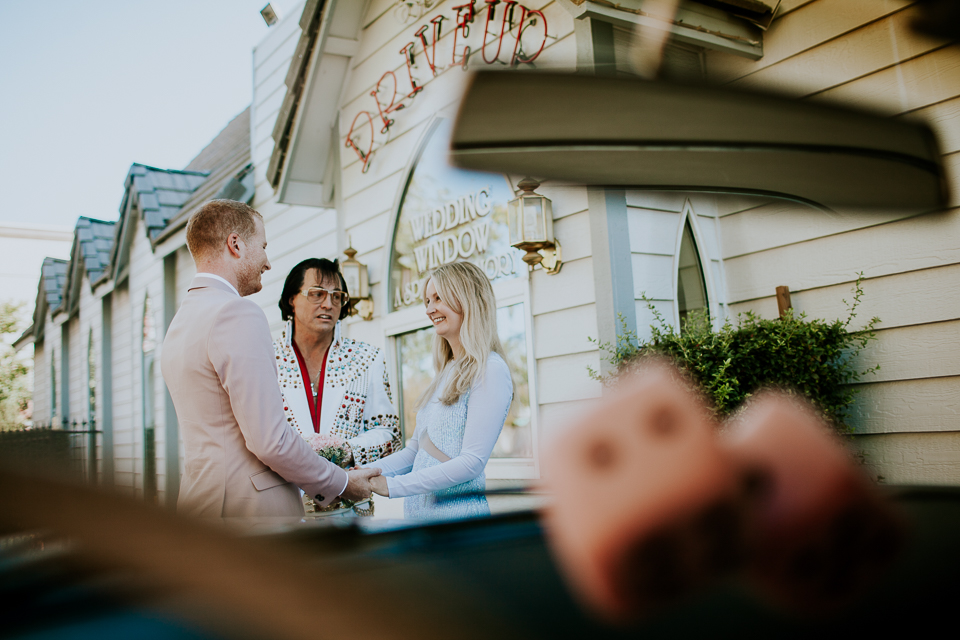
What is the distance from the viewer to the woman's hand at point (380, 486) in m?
2.17

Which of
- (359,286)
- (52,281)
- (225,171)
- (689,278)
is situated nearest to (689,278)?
(689,278)

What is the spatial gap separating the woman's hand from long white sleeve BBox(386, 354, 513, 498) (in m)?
0.02

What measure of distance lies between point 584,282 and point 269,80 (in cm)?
589

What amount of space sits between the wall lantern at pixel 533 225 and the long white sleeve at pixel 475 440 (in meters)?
1.37

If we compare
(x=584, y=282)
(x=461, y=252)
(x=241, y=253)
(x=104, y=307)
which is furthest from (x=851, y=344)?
(x=104, y=307)

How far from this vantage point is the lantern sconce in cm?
510

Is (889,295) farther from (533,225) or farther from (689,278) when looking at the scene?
(533,225)

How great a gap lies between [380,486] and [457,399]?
1.43ft

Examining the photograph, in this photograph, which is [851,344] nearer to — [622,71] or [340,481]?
[340,481]

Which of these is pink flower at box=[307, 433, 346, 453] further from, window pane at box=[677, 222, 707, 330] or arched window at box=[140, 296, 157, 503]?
arched window at box=[140, 296, 157, 503]

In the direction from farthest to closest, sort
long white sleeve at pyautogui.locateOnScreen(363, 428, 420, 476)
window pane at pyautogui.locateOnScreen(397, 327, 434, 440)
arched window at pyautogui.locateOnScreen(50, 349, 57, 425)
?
arched window at pyautogui.locateOnScreen(50, 349, 57, 425)
window pane at pyautogui.locateOnScreen(397, 327, 434, 440)
long white sleeve at pyautogui.locateOnScreen(363, 428, 420, 476)

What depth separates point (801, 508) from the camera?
341 mm

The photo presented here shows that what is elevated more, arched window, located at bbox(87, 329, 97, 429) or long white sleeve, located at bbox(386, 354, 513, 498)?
arched window, located at bbox(87, 329, 97, 429)

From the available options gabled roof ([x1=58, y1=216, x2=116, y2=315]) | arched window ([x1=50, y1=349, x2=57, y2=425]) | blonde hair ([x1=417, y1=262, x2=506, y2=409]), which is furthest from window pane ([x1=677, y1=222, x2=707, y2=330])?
arched window ([x1=50, y1=349, x2=57, y2=425])
